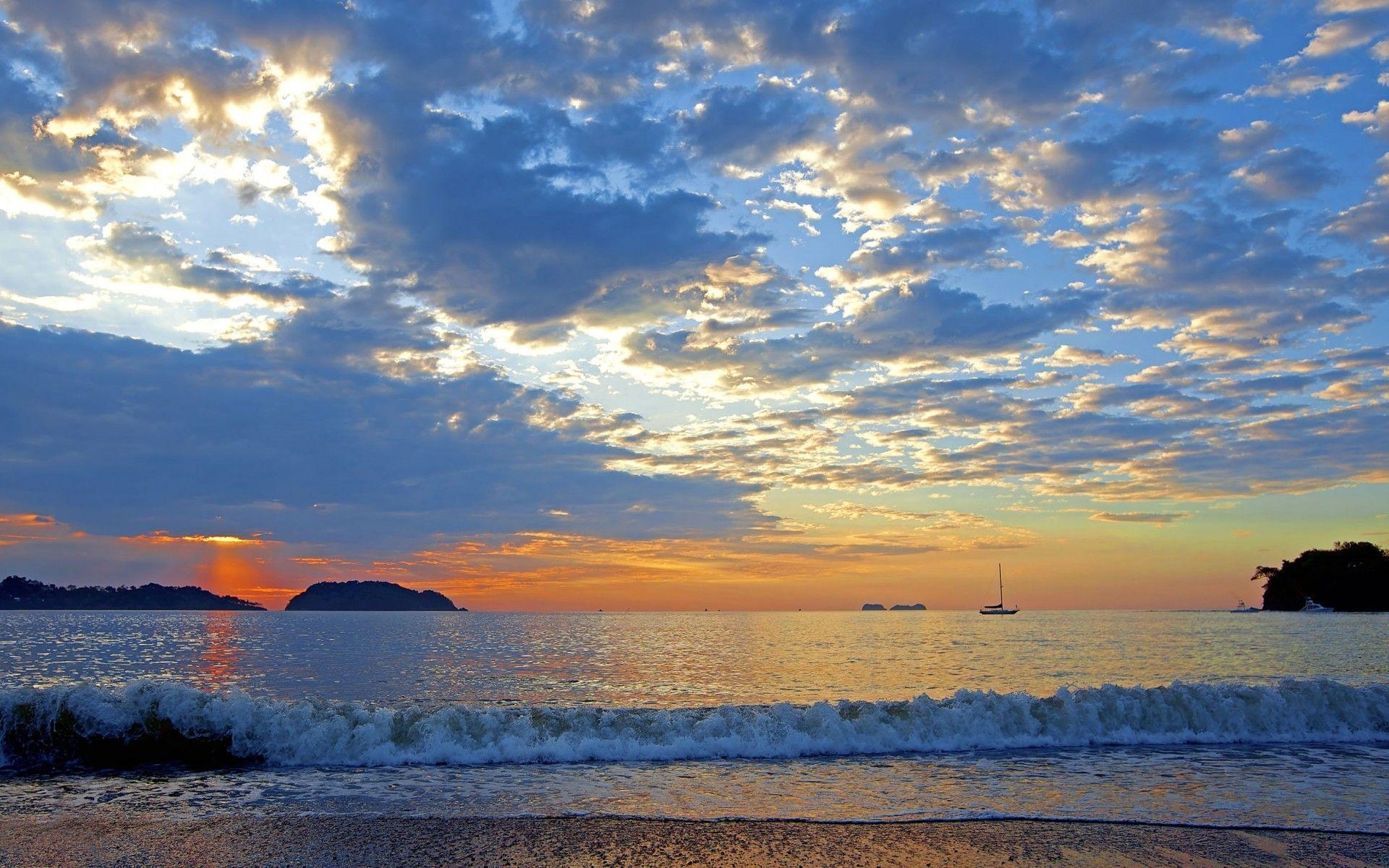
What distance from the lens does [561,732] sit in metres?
19.3

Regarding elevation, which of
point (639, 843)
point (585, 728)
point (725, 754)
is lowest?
point (725, 754)

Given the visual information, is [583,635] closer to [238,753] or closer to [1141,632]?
[1141,632]

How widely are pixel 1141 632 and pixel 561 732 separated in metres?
87.7

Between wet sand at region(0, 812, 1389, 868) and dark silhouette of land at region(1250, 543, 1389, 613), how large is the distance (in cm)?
19848

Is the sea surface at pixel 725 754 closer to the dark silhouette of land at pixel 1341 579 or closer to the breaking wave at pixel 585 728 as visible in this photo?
the breaking wave at pixel 585 728

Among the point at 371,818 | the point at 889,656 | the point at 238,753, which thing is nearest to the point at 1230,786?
the point at 371,818

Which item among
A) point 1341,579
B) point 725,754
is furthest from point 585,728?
point 1341,579

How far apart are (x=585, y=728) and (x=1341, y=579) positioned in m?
203

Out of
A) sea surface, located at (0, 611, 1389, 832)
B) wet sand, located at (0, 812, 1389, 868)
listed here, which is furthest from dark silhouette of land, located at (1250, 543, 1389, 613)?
wet sand, located at (0, 812, 1389, 868)

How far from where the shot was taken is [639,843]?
11398 mm

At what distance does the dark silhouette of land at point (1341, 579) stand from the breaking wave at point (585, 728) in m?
185

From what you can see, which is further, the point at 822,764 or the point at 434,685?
the point at 434,685

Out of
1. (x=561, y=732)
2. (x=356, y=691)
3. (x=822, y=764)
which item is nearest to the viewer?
(x=822, y=764)

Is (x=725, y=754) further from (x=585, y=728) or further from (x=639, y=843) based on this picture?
(x=639, y=843)
